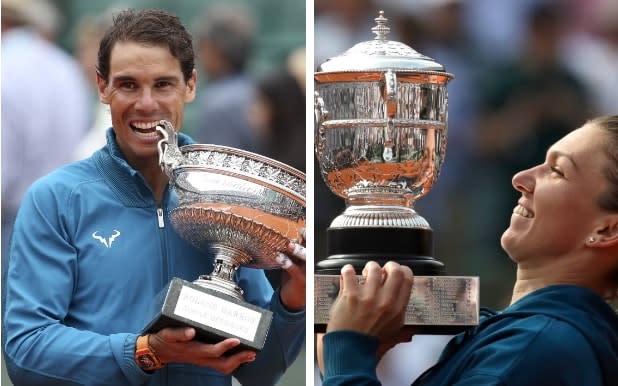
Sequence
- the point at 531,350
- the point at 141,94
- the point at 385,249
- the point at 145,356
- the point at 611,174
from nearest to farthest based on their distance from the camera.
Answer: the point at 531,350
the point at 611,174
the point at 385,249
the point at 145,356
the point at 141,94

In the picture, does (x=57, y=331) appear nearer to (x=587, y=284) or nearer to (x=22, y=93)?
(x=22, y=93)

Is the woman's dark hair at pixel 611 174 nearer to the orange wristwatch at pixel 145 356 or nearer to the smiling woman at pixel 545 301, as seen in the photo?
the smiling woman at pixel 545 301

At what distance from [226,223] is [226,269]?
0.09 metres

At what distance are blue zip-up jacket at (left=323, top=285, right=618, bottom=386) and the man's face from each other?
1.95ft

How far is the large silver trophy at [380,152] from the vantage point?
181cm

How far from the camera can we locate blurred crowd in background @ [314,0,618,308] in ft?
6.67

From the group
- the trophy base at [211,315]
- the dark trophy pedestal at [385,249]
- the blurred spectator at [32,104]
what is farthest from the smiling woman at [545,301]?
the blurred spectator at [32,104]

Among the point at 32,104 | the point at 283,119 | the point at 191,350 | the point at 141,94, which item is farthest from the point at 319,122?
the point at 32,104

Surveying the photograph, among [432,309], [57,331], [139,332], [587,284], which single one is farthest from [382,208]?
[57,331]

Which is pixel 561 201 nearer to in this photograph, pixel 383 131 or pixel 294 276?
pixel 383 131

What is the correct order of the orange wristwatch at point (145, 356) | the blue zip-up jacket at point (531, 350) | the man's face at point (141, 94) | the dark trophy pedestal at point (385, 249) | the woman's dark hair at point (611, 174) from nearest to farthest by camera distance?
the blue zip-up jacket at point (531, 350) < the woman's dark hair at point (611, 174) < the dark trophy pedestal at point (385, 249) < the orange wristwatch at point (145, 356) < the man's face at point (141, 94)

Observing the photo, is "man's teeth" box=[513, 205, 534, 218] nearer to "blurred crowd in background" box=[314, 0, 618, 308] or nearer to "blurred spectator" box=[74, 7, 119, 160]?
"blurred crowd in background" box=[314, 0, 618, 308]

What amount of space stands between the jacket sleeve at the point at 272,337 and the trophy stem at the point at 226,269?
0.04m

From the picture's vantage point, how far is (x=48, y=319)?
77.5 inches
